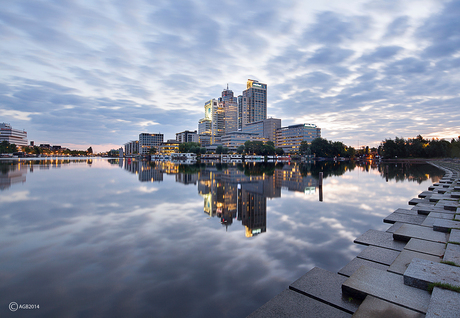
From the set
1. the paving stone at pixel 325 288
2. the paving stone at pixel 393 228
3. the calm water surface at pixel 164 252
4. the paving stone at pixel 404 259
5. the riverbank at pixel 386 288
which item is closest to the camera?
the riverbank at pixel 386 288

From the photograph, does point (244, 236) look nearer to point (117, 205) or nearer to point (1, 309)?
point (1, 309)

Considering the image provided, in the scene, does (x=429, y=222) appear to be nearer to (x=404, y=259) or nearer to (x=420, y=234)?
(x=420, y=234)

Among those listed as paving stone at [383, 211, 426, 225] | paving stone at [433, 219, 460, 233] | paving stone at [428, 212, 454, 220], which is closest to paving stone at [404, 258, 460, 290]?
paving stone at [433, 219, 460, 233]

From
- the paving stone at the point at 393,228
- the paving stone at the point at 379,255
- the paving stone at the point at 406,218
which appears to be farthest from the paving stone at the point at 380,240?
the paving stone at the point at 406,218

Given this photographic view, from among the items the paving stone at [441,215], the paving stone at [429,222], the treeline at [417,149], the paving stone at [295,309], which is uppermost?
the treeline at [417,149]

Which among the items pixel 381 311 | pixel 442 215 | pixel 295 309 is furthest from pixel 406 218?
pixel 295 309

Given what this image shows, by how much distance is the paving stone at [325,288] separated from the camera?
16.5 ft

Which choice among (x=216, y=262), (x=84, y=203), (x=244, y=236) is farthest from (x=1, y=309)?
(x=84, y=203)

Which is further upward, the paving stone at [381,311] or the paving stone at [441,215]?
the paving stone at [381,311]

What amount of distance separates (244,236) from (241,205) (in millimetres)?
6621

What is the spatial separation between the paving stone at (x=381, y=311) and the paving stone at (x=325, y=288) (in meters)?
0.32

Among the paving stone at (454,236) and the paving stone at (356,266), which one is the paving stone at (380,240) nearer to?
the paving stone at (454,236)

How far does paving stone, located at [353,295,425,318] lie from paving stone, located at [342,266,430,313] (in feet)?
0.53

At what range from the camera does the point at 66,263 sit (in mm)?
7805
